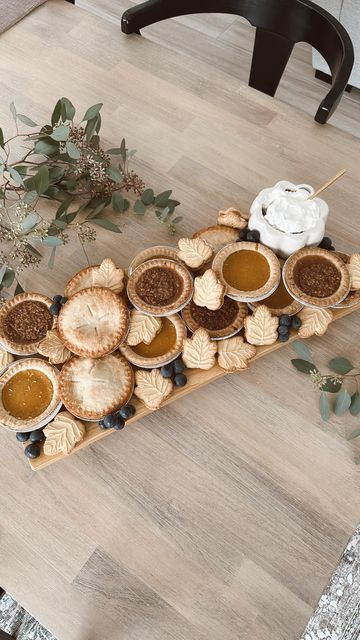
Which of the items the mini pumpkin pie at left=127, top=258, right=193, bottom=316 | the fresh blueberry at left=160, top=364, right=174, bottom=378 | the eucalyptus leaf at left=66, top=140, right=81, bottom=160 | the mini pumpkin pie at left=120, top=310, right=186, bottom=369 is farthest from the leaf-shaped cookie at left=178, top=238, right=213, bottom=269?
the eucalyptus leaf at left=66, top=140, right=81, bottom=160

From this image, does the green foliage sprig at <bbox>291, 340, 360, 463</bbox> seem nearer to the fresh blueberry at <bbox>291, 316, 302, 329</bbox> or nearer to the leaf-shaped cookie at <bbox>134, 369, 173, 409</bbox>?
the fresh blueberry at <bbox>291, 316, 302, 329</bbox>

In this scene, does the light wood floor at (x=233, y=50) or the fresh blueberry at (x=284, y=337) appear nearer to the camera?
the fresh blueberry at (x=284, y=337)

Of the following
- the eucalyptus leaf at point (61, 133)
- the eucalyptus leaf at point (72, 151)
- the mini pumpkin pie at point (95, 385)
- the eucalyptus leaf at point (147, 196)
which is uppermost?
the eucalyptus leaf at point (61, 133)

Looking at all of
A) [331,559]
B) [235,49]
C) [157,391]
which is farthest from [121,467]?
[235,49]

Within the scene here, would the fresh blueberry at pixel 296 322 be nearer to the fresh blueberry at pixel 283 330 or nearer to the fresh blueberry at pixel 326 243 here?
the fresh blueberry at pixel 283 330

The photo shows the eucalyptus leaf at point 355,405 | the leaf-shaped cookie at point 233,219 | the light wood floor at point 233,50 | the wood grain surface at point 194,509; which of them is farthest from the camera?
the light wood floor at point 233,50

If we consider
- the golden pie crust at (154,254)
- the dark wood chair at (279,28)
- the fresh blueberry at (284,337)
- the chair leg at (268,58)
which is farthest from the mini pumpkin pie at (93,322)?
the chair leg at (268,58)
